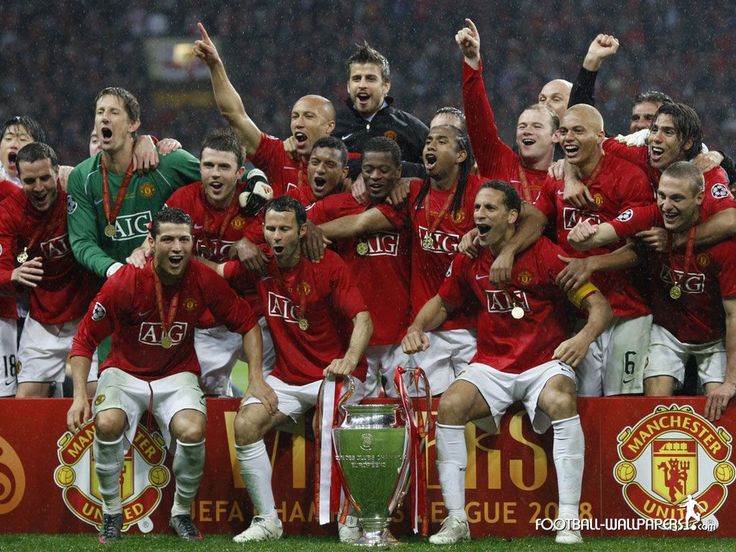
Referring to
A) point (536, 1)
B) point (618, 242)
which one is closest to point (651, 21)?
point (536, 1)

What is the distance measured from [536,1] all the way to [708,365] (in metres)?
11.9

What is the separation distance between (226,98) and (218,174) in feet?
1.90

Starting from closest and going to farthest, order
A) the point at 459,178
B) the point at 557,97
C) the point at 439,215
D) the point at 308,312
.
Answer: the point at 308,312
the point at 439,215
the point at 459,178
the point at 557,97

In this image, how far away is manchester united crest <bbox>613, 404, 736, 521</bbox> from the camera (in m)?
4.43

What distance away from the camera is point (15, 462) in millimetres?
4664

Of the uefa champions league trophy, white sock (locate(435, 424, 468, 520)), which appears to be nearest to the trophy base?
the uefa champions league trophy

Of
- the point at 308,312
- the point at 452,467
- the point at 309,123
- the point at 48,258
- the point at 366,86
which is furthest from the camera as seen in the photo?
the point at 366,86

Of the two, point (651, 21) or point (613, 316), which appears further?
point (651, 21)

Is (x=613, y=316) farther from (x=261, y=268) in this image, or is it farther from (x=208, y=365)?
(x=208, y=365)

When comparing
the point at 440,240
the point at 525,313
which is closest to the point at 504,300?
the point at 525,313

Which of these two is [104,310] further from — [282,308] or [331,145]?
[331,145]

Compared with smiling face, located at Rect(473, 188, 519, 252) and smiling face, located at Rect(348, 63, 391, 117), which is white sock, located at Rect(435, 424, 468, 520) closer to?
smiling face, located at Rect(473, 188, 519, 252)

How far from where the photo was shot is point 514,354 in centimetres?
449

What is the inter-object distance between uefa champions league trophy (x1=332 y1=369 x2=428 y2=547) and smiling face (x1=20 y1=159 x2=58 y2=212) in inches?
74.0
